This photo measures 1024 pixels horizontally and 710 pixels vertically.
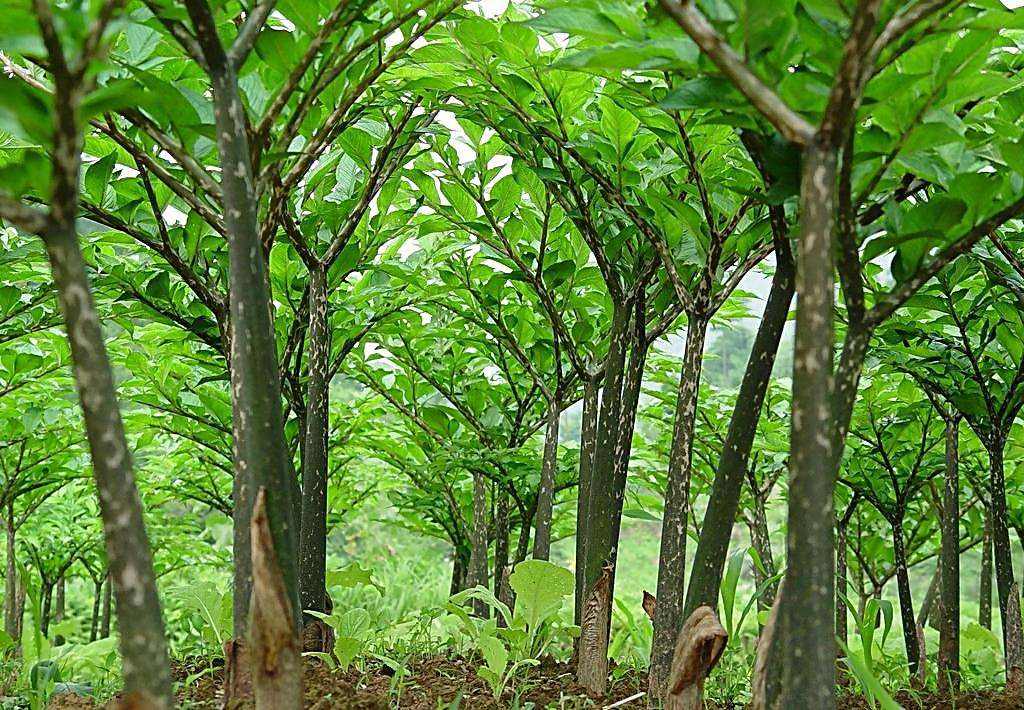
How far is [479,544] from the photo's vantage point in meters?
4.96

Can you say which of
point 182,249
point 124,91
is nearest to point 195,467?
point 182,249

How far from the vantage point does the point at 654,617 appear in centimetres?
228

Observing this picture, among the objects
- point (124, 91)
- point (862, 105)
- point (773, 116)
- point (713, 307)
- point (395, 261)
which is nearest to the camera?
point (124, 91)

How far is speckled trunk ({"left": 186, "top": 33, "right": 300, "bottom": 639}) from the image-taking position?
1430 mm

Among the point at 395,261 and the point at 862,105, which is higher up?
the point at 395,261

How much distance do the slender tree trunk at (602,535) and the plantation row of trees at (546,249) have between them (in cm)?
1

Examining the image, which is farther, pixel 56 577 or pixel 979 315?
pixel 56 577

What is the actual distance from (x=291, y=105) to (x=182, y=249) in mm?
706

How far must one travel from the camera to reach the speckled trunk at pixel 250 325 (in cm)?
143

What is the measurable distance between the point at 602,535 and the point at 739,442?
0.85 metres

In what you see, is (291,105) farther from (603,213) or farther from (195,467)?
(195,467)

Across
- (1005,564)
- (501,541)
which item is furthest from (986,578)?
(501,541)

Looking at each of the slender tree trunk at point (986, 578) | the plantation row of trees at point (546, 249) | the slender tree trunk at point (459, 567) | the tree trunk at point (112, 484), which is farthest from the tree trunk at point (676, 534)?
the slender tree trunk at point (459, 567)

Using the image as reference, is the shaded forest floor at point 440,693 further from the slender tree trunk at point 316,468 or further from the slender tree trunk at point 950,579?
the slender tree trunk at point 316,468
